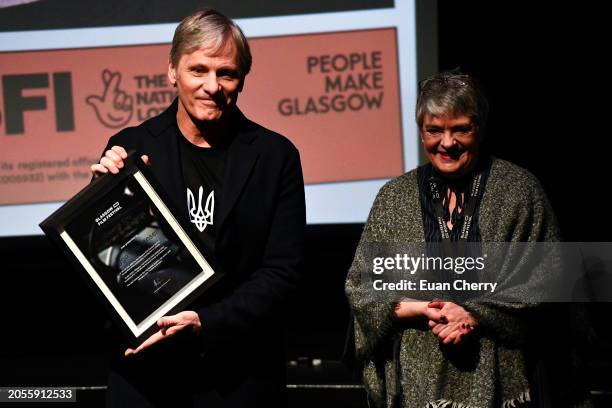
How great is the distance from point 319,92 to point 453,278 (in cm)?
201

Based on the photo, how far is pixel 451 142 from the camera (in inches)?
86.0

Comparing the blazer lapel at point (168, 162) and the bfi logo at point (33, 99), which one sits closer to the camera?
the blazer lapel at point (168, 162)

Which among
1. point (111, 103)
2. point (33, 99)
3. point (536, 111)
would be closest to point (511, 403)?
point (536, 111)

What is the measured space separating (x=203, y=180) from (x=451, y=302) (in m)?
0.67

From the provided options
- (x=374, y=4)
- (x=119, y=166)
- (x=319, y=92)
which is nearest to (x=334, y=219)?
(x=319, y=92)

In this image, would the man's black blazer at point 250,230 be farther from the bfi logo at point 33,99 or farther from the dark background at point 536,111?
the bfi logo at point 33,99

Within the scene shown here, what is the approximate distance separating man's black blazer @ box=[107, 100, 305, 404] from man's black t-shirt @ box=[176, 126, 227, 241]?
0.02m

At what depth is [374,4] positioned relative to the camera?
157 inches

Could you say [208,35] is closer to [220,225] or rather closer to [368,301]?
[220,225]

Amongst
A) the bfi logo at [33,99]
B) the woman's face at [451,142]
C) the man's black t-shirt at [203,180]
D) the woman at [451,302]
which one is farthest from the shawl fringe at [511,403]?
the bfi logo at [33,99]

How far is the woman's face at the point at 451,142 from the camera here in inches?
86.3

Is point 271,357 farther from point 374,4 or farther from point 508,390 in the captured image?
point 374,4

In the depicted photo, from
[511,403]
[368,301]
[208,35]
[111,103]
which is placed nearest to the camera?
[208,35]

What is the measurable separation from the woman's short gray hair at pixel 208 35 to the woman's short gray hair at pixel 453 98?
0.50 meters
